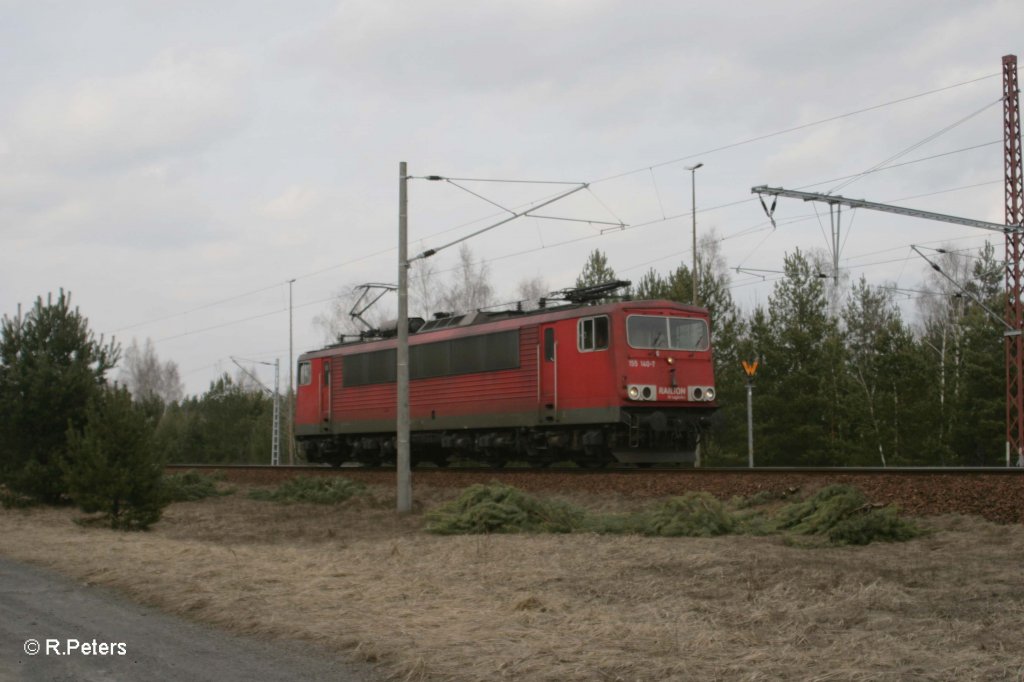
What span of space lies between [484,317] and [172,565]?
48.2 ft

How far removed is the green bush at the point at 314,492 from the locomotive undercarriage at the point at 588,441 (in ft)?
9.49

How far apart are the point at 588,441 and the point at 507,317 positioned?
439 centimetres

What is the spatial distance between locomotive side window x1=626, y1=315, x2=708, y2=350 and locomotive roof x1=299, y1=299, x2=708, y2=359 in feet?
0.81

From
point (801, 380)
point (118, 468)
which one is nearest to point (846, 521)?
point (118, 468)

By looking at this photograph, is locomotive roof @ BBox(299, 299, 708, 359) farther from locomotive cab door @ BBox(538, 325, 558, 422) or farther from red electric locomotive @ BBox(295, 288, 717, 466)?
locomotive cab door @ BBox(538, 325, 558, 422)

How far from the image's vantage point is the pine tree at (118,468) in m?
16.9

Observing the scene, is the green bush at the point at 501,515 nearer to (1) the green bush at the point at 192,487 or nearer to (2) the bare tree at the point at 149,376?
(1) the green bush at the point at 192,487

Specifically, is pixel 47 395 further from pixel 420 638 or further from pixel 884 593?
pixel 884 593

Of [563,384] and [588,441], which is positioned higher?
[563,384]

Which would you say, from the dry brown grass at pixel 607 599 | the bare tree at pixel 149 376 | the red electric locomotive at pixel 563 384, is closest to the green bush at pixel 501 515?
the dry brown grass at pixel 607 599

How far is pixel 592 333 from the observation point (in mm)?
21797

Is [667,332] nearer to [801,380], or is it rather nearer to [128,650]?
[128,650]

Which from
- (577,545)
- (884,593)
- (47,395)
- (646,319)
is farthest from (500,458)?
(884,593)

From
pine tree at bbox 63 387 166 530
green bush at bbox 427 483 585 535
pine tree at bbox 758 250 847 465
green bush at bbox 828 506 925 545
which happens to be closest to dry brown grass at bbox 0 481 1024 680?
green bush at bbox 828 506 925 545
